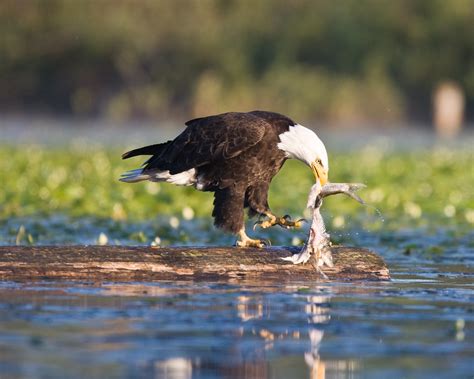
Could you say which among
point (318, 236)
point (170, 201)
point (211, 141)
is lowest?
point (318, 236)

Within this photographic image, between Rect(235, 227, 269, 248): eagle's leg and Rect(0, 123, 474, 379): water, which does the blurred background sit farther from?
Rect(0, 123, 474, 379): water

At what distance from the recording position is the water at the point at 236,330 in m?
5.68

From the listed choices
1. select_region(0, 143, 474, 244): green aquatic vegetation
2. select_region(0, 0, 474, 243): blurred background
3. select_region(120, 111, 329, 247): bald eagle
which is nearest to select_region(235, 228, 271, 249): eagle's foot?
select_region(120, 111, 329, 247): bald eagle

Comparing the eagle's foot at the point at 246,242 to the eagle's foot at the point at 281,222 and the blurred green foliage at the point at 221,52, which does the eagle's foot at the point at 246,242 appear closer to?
the eagle's foot at the point at 281,222

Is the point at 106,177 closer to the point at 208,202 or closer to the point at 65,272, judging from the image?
the point at 208,202

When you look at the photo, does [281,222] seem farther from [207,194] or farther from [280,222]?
[207,194]

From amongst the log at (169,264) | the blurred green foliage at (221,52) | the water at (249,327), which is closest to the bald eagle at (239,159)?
the log at (169,264)

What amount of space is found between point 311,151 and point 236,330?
250 cm

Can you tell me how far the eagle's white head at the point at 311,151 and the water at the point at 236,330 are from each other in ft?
2.78

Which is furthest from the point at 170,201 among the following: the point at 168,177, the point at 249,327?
the point at 249,327

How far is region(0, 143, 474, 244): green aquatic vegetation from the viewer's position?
12.5 metres

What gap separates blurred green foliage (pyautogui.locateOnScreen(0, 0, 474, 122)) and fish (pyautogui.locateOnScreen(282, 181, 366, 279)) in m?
33.8

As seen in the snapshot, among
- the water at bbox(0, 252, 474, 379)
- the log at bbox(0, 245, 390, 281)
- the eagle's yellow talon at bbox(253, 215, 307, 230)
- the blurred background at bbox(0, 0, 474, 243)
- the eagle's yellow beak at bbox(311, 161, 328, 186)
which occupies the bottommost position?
the water at bbox(0, 252, 474, 379)

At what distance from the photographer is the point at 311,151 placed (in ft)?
29.0
